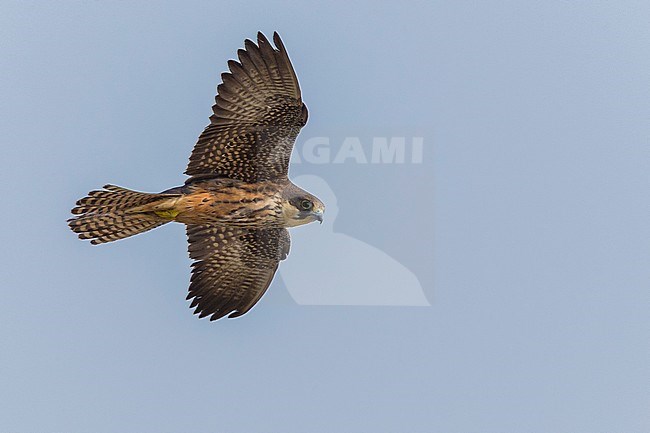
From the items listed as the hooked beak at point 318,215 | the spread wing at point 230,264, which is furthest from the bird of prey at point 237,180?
the spread wing at point 230,264

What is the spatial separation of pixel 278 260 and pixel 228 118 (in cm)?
228

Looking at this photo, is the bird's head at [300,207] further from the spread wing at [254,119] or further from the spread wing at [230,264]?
the spread wing at [230,264]

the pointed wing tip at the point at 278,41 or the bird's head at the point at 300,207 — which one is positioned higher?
the pointed wing tip at the point at 278,41

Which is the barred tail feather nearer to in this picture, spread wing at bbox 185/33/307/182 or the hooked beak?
spread wing at bbox 185/33/307/182

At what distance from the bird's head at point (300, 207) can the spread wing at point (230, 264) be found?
976 mm

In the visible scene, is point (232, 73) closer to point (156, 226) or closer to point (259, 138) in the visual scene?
point (259, 138)

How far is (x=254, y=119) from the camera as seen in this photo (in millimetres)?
14719

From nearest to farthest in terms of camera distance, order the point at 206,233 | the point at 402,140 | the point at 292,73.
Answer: the point at 292,73 → the point at 206,233 → the point at 402,140

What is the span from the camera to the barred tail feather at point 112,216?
1456 centimetres

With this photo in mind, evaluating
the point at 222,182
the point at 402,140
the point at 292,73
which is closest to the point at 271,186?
the point at 222,182

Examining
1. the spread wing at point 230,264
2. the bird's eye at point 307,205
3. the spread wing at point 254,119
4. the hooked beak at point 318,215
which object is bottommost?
the spread wing at point 230,264

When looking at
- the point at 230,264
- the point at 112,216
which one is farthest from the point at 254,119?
the point at 230,264

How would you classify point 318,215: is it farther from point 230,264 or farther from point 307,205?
point 230,264

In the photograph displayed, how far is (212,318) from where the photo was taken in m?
15.9
